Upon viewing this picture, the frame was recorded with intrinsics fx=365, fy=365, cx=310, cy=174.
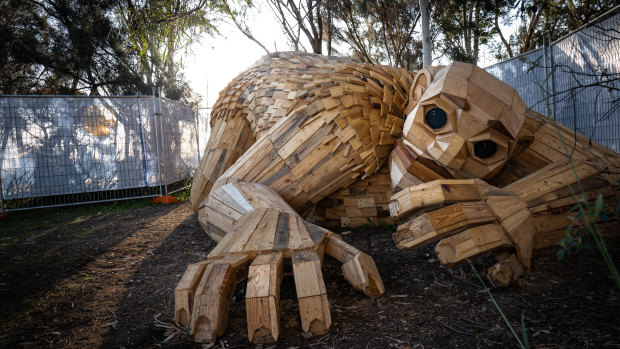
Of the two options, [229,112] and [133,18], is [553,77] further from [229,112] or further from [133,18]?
[133,18]

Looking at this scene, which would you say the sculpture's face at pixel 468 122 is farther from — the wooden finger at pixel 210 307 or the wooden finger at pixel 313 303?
the wooden finger at pixel 210 307

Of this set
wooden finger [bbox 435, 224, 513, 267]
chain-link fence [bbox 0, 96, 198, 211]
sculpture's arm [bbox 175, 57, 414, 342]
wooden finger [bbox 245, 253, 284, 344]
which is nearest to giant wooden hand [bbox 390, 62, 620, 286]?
wooden finger [bbox 435, 224, 513, 267]

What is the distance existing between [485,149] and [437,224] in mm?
720

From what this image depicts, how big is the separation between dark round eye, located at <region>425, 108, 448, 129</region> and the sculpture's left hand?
0.42 metres

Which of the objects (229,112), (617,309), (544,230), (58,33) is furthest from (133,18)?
(58,33)

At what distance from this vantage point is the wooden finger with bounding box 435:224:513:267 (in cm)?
163

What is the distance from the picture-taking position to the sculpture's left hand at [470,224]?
1641 millimetres

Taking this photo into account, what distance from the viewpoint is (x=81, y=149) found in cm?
661

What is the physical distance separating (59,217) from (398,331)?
232 inches

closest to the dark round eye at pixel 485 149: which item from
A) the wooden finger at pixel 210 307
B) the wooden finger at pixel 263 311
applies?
the wooden finger at pixel 263 311

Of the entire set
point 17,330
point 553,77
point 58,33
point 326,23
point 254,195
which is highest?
point 326,23

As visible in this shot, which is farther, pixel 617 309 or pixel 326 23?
pixel 326 23

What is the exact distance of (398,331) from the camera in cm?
163

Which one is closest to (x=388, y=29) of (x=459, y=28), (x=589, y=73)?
(x=459, y=28)
